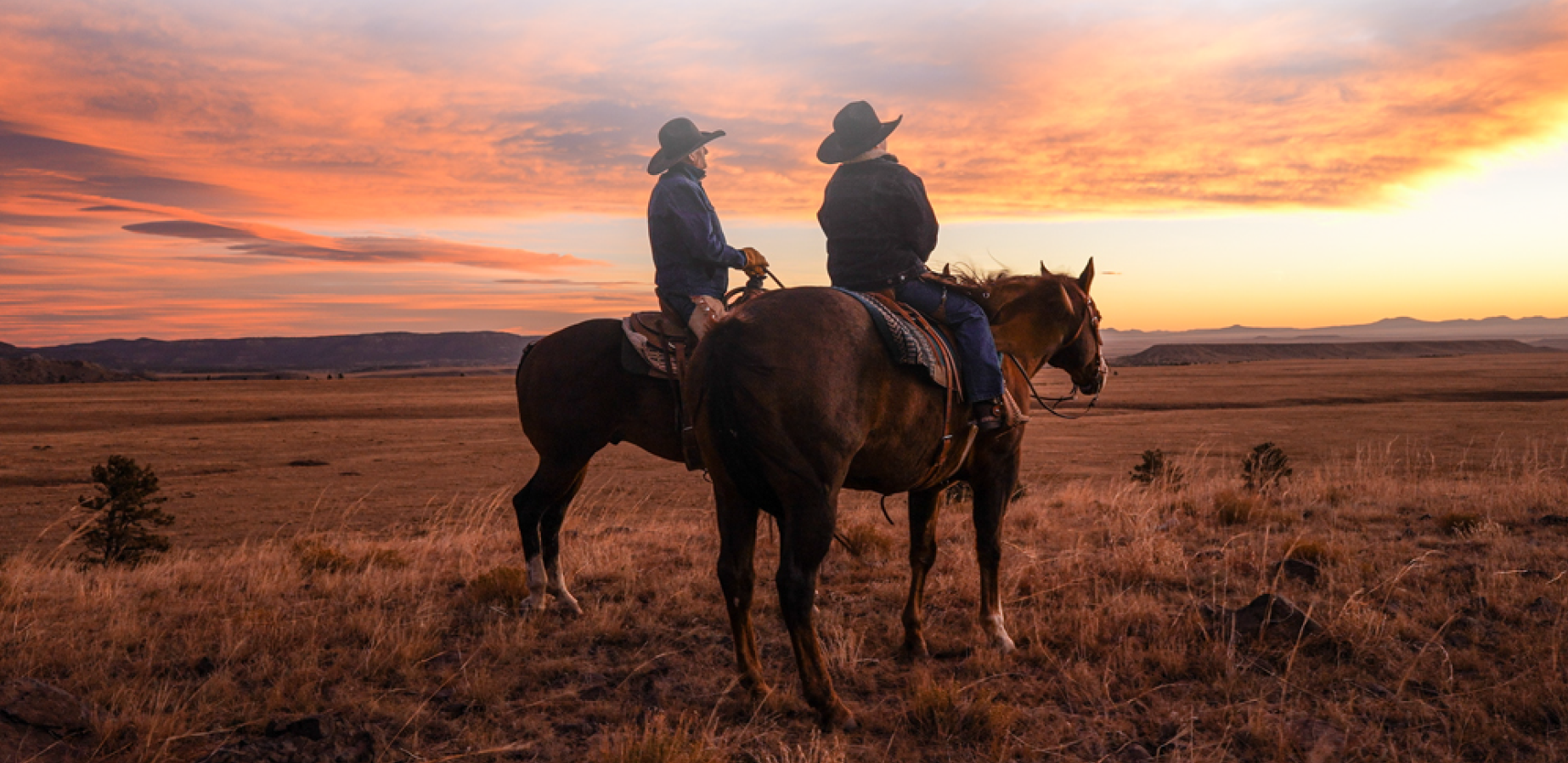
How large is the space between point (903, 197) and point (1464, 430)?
32.2 metres

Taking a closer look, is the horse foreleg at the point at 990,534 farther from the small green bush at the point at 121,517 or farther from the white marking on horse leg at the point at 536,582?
the small green bush at the point at 121,517

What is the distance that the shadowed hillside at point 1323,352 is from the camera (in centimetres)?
14575

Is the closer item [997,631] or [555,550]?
[997,631]

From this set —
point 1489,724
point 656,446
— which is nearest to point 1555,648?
point 1489,724

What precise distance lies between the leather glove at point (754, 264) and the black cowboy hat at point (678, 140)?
0.80 meters

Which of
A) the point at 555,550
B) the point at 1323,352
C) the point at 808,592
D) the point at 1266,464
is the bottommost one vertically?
the point at 1323,352

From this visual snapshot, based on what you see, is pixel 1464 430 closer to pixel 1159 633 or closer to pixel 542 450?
pixel 1159 633

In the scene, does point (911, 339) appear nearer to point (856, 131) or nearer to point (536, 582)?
point (856, 131)

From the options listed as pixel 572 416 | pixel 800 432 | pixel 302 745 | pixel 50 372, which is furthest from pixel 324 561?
pixel 50 372

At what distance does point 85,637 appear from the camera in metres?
4.87

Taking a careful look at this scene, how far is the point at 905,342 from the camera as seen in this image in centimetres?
412

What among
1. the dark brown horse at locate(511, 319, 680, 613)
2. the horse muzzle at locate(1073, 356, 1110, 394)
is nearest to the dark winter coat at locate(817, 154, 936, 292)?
the dark brown horse at locate(511, 319, 680, 613)

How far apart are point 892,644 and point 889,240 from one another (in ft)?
8.05

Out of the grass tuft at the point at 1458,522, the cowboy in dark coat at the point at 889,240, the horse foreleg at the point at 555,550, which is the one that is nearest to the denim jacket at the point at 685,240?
the cowboy in dark coat at the point at 889,240
